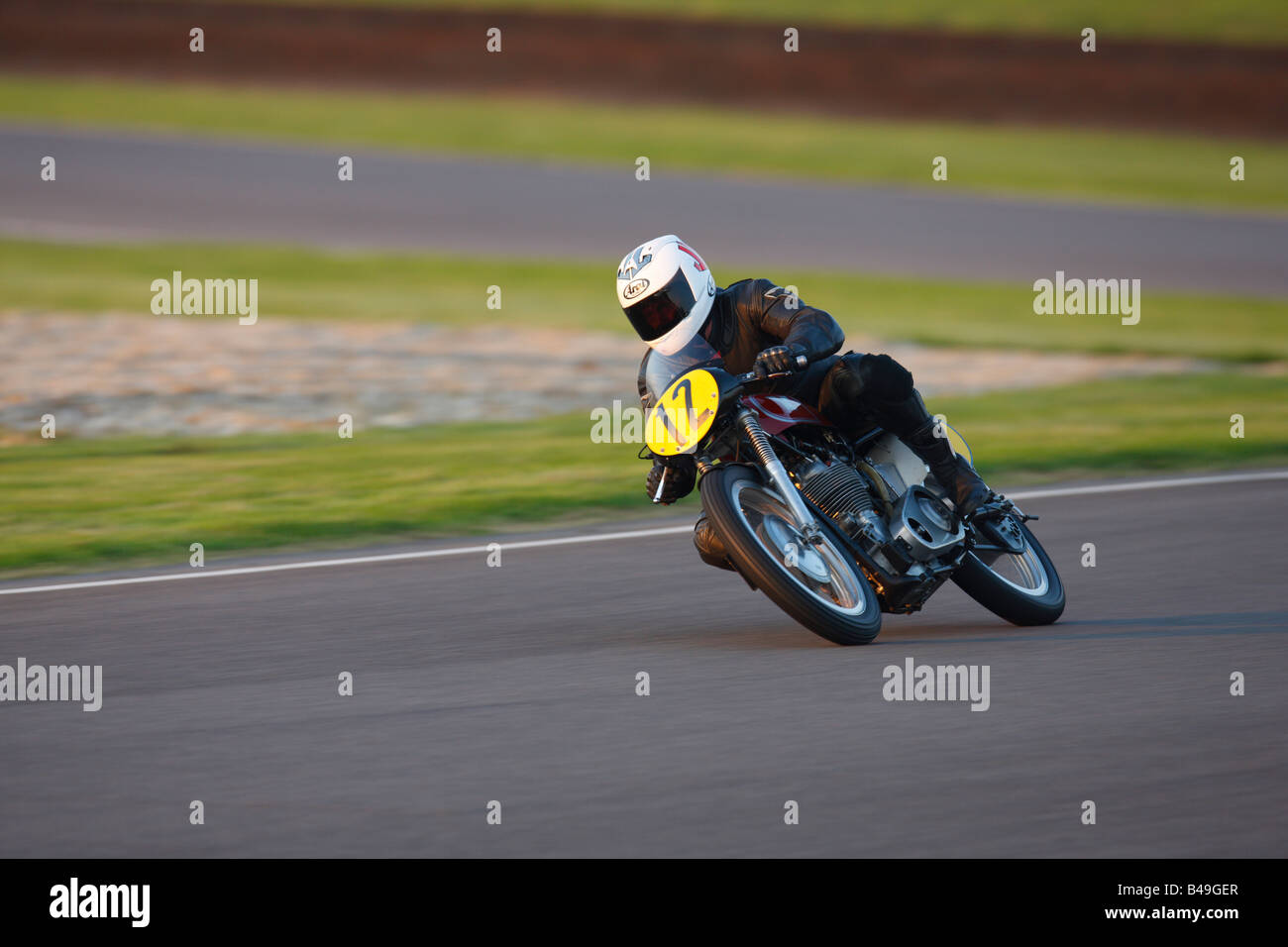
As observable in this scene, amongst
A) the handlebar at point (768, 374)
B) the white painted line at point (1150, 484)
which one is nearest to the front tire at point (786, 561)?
the handlebar at point (768, 374)

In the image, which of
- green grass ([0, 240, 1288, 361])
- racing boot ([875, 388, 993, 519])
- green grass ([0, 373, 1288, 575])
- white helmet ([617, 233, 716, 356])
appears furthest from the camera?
→ green grass ([0, 240, 1288, 361])

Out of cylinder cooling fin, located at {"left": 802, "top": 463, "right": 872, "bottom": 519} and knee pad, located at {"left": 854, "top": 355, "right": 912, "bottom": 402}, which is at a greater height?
knee pad, located at {"left": 854, "top": 355, "right": 912, "bottom": 402}

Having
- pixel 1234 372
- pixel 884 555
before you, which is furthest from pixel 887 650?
pixel 1234 372

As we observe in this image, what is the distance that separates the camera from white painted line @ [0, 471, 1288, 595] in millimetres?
9298

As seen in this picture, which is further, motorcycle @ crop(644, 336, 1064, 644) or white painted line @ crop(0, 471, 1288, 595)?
white painted line @ crop(0, 471, 1288, 595)

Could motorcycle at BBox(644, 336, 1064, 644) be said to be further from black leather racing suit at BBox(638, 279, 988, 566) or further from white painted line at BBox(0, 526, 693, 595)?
white painted line at BBox(0, 526, 693, 595)

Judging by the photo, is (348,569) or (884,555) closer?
(884,555)

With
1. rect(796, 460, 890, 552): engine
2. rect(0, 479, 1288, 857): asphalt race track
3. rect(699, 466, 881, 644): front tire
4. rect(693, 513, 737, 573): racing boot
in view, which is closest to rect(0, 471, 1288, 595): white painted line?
rect(0, 479, 1288, 857): asphalt race track

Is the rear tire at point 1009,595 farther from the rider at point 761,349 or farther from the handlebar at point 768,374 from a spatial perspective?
the handlebar at point 768,374

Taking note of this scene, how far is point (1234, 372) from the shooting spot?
16391 mm

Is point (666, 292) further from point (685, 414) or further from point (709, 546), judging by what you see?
point (709, 546)

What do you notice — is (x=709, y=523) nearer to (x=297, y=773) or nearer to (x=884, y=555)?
(x=884, y=555)

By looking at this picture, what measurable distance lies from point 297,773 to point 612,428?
8.09 meters

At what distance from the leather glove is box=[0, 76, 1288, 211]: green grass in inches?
839
